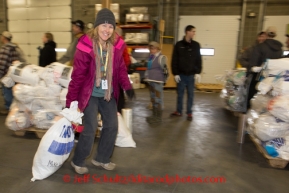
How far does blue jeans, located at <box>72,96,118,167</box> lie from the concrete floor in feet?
0.70

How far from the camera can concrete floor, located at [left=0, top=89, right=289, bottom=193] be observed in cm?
255

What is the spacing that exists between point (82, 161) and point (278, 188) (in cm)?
201

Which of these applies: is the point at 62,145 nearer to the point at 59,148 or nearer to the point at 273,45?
the point at 59,148

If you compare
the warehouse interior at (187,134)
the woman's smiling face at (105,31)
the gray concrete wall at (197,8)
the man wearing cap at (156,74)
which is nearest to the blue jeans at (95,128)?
the warehouse interior at (187,134)

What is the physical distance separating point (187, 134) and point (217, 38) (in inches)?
261

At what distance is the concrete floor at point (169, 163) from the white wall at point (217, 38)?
18.4 feet

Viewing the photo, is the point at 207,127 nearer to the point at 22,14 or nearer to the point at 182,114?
the point at 182,114

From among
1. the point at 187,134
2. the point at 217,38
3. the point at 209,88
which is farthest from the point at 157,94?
the point at 217,38

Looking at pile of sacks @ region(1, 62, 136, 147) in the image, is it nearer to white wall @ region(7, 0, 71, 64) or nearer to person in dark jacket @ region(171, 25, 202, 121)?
person in dark jacket @ region(171, 25, 202, 121)

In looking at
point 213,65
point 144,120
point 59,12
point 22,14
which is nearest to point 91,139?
point 144,120

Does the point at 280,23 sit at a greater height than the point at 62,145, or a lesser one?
greater

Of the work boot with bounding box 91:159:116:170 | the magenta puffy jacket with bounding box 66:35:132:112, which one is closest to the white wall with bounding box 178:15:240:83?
the work boot with bounding box 91:159:116:170

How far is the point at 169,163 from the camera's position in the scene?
3111 mm

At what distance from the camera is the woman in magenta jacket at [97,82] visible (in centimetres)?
245
